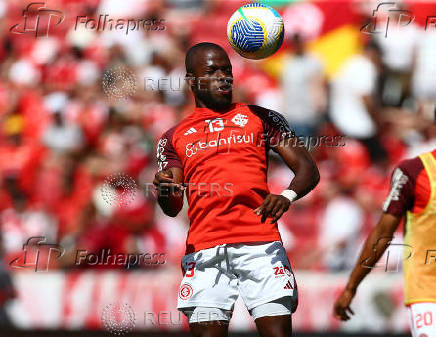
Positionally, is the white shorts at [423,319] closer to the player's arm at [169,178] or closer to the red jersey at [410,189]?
the red jersey at [410,189]

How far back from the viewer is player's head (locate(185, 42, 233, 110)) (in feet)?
17.2

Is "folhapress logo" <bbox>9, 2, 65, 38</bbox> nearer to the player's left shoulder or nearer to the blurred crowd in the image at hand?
the blurred crowd

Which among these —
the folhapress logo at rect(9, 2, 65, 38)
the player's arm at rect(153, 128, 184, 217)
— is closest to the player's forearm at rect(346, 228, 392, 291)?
the player's arm at rect(153, 128, 184, 217)

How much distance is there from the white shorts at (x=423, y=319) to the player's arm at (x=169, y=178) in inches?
64.4

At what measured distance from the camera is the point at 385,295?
968 centimetres

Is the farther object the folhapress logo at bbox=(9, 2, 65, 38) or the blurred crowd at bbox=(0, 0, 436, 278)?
the folhapress logo at bbox=(9, 2, 65, 38)

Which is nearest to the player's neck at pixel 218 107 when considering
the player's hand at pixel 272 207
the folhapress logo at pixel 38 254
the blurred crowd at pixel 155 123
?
the player's hand at pixel 272 207

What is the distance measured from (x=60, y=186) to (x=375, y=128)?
4476 mm

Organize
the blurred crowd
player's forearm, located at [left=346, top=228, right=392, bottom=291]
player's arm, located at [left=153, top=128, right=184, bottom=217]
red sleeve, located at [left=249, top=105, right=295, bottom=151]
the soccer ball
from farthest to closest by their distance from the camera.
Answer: the blurred crowd
the soccer ball
red sleeve, located at [left=249, top=105, right=295, bottom=151]
player's forearm, located at [left=346, top=228, right=392, bottom=291]
player's arm, located at [left=153, top=128, right=184, bottom=217]

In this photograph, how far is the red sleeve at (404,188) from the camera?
4.97m

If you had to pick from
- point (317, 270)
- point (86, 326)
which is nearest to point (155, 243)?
point (86, 326)

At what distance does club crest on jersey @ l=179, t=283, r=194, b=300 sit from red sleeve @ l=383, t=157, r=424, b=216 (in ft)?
4.42

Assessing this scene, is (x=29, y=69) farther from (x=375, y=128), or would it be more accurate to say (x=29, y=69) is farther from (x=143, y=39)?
(x=375, y=128)

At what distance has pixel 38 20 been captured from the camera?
12438 mm
